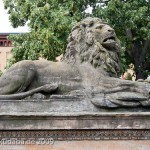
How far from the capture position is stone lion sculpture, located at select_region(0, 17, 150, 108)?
305 inches

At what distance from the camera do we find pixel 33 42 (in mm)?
20062

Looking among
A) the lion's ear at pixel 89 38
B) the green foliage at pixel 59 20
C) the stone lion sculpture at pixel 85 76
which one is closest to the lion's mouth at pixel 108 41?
the stone lion sculpture at pixel 85 76

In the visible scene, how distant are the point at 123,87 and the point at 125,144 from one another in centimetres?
93

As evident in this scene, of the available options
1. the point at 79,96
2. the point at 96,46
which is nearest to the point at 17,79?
the point at 79,96

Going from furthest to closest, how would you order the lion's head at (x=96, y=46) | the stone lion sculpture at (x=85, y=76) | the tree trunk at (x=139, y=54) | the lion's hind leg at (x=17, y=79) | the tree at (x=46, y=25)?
1. the tree trunk at (x=139, y=54)
2. the tree at (x=46, y=25)
3. the lion's head at (x=96, y=46)
4. the lion's hind leg at (x=17, y=79)
5. the stone lion sculpture at (x=85, y=76)

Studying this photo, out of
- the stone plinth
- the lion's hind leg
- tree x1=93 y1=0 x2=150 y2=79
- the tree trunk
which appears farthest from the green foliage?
the stone plinth

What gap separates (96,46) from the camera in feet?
27.0

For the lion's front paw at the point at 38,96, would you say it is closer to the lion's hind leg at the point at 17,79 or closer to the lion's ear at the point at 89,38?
the lion's hind leg at the point at 17,79

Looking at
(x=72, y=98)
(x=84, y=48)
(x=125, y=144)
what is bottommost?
(x=125, y=144)

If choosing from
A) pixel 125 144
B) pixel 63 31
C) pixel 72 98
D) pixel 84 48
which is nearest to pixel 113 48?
pixel 84 48

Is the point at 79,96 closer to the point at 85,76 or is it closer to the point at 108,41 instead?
the point at 85,76

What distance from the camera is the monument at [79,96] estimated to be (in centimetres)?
737

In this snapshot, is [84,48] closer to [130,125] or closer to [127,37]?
[130,125]

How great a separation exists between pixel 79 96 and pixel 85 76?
1.40ft
